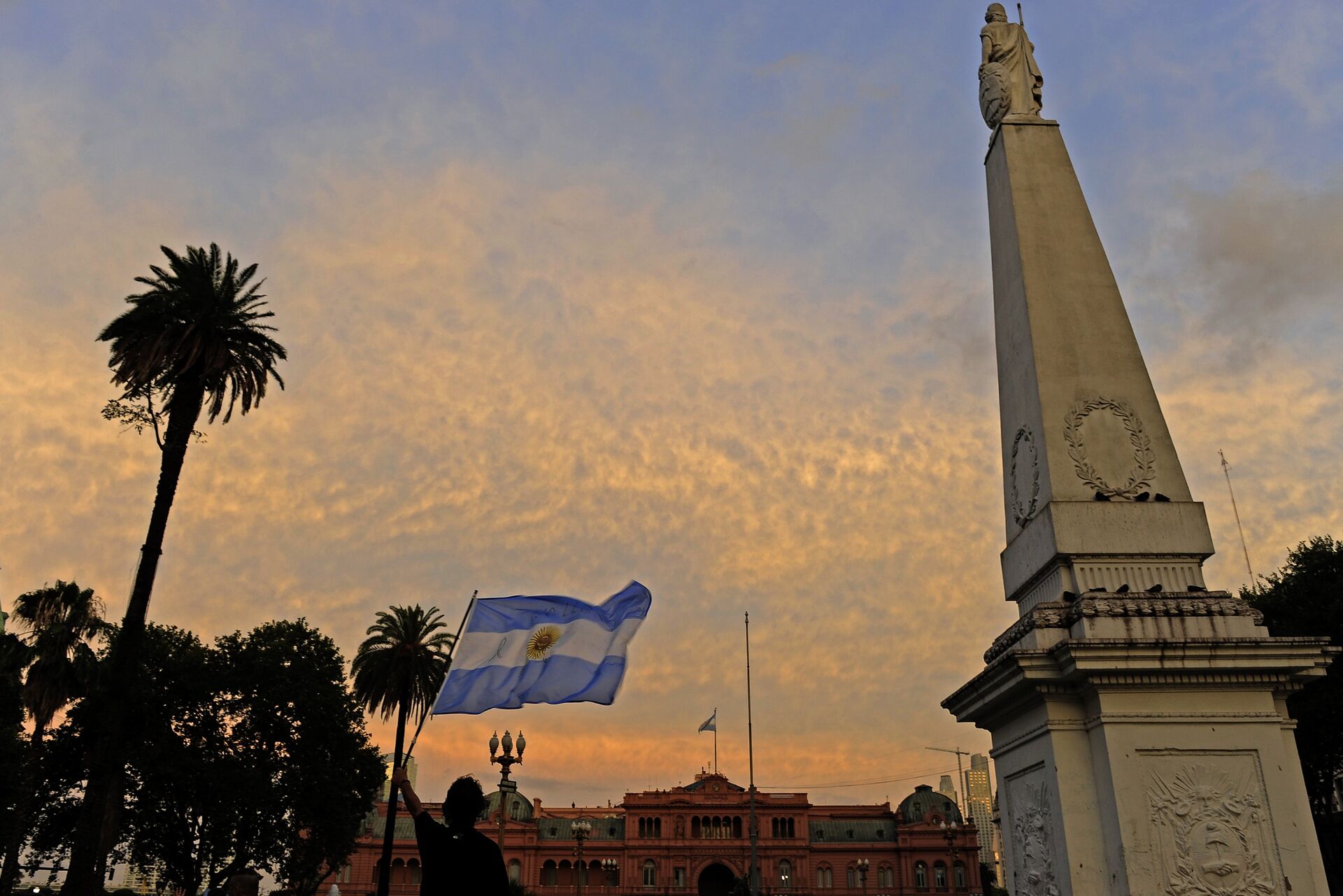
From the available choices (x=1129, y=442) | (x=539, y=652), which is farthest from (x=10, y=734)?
(x=1129, y=442)

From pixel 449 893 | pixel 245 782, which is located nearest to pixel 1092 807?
pixel 449 893

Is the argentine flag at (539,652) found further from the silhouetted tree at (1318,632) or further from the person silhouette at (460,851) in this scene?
the silhouetted tree at (1318,632)

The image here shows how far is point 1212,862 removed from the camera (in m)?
8.22

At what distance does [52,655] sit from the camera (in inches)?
1300

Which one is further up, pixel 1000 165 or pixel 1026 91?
pixel 1026 91

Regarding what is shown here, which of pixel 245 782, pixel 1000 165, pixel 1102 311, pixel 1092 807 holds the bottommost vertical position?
pixel 1092 807

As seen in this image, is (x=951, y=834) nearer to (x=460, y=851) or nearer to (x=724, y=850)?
(x=724, y=850)

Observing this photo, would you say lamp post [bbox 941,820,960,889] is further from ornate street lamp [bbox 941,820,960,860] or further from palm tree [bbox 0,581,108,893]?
palm tree [bbox 0,581,108,893]

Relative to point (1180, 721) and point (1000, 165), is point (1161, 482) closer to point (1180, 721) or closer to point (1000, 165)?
point (1180, 721)

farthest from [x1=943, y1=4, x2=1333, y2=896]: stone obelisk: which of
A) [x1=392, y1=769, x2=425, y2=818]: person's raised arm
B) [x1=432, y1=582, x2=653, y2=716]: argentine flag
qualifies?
[x1=392, y1=769, x2=425, y2=818]: person's raised arm

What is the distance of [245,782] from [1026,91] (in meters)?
35.8

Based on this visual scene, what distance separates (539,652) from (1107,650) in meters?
5.61

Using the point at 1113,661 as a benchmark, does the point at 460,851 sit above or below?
below

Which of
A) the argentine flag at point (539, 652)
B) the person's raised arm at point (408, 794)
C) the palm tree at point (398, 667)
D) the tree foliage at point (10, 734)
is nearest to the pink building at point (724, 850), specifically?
the palm tree at point (398, 667)
